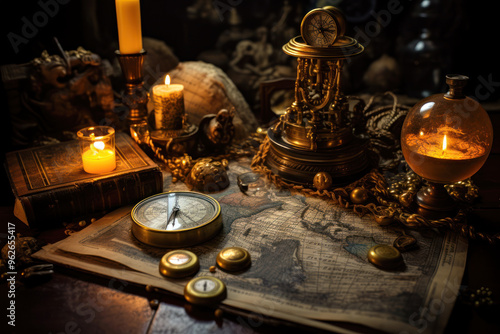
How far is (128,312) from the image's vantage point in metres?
1.05

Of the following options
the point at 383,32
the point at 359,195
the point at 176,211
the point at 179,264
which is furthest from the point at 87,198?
the point at 383,32

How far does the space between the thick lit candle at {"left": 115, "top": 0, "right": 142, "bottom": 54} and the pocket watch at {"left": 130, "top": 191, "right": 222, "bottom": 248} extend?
1.95ft

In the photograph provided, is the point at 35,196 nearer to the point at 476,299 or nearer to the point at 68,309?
the point at 68,309

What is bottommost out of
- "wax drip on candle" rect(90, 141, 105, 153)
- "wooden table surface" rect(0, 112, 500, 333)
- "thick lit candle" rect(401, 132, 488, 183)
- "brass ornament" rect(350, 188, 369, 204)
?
"wooden table surface" rect(0, 112, 500, 333)

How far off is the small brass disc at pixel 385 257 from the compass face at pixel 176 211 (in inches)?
17.8

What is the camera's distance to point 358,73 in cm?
269

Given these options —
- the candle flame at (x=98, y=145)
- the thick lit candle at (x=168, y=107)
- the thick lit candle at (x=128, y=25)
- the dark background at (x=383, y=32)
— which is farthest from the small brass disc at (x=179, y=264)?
the dark background at (x=383, y=32)

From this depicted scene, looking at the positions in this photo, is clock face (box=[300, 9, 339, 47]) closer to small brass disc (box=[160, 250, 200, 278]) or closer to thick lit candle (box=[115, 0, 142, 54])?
thick lit candle (box=[115, 0, 142, 54])

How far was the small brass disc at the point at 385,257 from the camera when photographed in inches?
46.1

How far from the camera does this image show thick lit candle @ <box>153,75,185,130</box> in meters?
1.72

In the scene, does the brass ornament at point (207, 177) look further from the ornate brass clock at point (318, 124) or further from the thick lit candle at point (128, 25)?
the thick lit candle at point (128, 25)

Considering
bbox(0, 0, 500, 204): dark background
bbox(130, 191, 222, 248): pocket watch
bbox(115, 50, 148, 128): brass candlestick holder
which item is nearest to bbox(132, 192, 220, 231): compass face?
bbox(130, 191, 222, 248): pocket watch

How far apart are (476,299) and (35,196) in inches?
48.0

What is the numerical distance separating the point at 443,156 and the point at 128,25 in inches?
45.6
